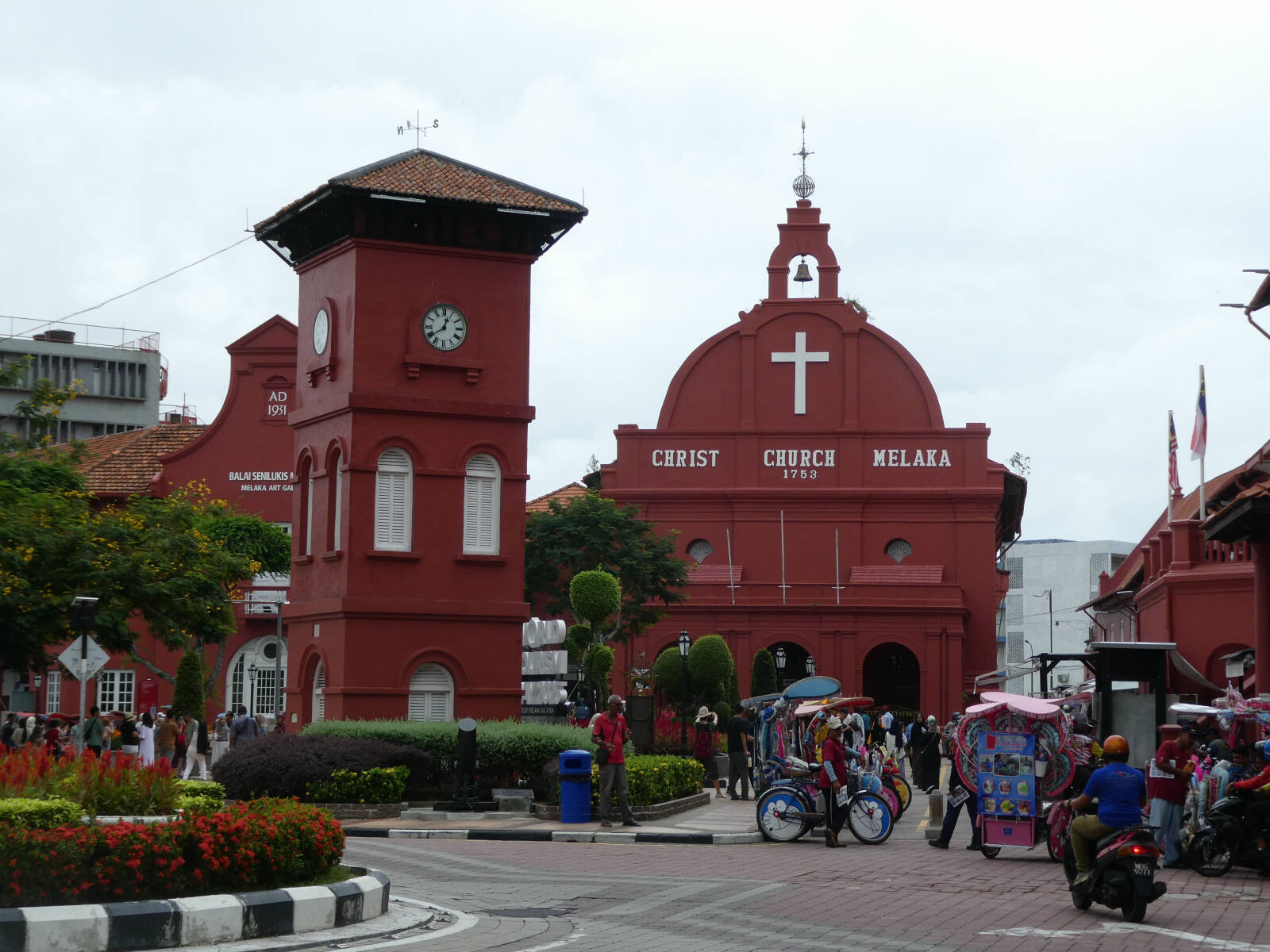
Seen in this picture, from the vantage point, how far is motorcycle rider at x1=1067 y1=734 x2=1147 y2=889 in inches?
512

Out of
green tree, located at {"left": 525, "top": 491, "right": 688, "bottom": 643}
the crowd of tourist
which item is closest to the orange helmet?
the crowd of tourist

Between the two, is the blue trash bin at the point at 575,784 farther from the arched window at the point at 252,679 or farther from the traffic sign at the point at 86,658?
the arched window at the point at 252,679

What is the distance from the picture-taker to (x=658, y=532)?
168ft

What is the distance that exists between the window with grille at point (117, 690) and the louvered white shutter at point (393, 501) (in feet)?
73.0

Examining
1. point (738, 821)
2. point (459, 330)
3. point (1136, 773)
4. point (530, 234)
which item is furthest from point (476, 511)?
point (1136, 773)

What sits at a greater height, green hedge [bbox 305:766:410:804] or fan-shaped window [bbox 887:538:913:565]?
fan-shaped window [bbox 887:538:913:565]

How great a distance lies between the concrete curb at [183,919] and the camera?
362 inches

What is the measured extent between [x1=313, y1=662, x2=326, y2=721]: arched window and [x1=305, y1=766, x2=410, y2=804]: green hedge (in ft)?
16.4

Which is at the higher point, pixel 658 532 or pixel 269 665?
pixel 658 532

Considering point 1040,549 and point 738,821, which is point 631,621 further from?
point 1040,549

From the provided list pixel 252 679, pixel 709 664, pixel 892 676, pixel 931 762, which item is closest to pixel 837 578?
pixel 892 676

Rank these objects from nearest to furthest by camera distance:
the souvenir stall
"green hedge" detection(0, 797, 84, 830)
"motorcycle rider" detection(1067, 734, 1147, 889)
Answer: "green hedge" detection(0, 797, 84, 830)
"motorcycle rider" detection(1067, 734, 1147, 889)
the souvenir stall

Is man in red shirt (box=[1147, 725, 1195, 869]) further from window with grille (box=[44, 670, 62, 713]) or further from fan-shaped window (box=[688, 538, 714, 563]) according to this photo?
window with grille (box=[44, 670, 62, 713])

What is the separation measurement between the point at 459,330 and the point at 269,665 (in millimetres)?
20950
